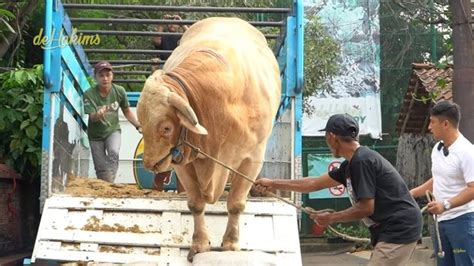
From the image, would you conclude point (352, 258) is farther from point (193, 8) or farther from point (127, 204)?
point (127, 204)

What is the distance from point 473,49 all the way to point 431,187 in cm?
174

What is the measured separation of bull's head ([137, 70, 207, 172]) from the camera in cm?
431

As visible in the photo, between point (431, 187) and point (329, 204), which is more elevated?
point (431, 187)

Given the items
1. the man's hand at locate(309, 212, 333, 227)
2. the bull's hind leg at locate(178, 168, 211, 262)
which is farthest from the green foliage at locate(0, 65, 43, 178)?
the man's hand at locate(309, 212, 333, 227)

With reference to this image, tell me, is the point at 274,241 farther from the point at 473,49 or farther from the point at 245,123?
the point at 473,49

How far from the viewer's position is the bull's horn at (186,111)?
4.30 m

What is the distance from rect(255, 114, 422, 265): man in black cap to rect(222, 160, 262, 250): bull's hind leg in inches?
43.4

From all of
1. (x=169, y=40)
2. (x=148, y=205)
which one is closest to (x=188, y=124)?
(x=148, y=205)

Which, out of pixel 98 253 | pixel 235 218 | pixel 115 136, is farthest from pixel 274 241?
pixel 115 136

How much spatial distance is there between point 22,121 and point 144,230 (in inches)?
119

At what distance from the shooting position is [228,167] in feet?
16.3

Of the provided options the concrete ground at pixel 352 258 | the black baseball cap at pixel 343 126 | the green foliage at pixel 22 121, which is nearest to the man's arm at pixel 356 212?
the black baseball cap at pixel 343 126

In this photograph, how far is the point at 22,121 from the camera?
26.1 ft

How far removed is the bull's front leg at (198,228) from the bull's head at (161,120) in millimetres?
1006
